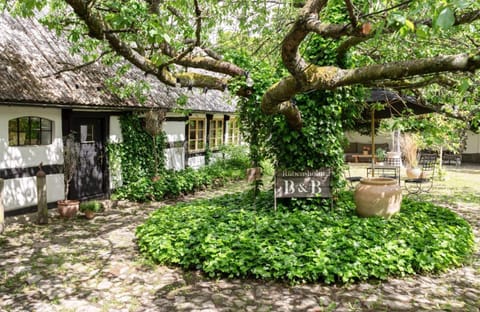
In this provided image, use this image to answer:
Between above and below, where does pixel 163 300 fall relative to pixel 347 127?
below

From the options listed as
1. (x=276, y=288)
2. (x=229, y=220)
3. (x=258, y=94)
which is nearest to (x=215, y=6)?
(x=258, y=94)

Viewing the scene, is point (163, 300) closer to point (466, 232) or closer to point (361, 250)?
point (361, 250)

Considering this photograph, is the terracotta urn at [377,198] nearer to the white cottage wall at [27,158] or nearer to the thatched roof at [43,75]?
the thatched roof at [43,75]

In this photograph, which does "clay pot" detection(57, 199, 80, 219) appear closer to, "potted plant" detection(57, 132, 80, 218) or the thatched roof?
"potted plant" detection(57, 132, 80, 218)

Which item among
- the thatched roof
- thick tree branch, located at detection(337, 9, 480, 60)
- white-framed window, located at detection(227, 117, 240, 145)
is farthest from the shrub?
white-framed window, located at detection(227, 117, 240, 145)

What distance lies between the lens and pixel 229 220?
6457mm

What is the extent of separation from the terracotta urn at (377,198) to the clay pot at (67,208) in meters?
5.75

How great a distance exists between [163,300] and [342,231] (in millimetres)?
2744

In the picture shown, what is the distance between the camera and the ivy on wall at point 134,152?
1033 cm

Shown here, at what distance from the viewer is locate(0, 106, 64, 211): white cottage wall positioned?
761cm

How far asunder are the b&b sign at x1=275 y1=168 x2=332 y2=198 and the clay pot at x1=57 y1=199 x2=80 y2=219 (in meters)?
4.44

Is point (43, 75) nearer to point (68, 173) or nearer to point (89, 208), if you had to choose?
point (68, 173)

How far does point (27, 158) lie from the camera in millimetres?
8070

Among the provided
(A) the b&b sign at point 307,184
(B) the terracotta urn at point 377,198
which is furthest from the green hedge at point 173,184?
(B) the terracotta urn at point 377,198
